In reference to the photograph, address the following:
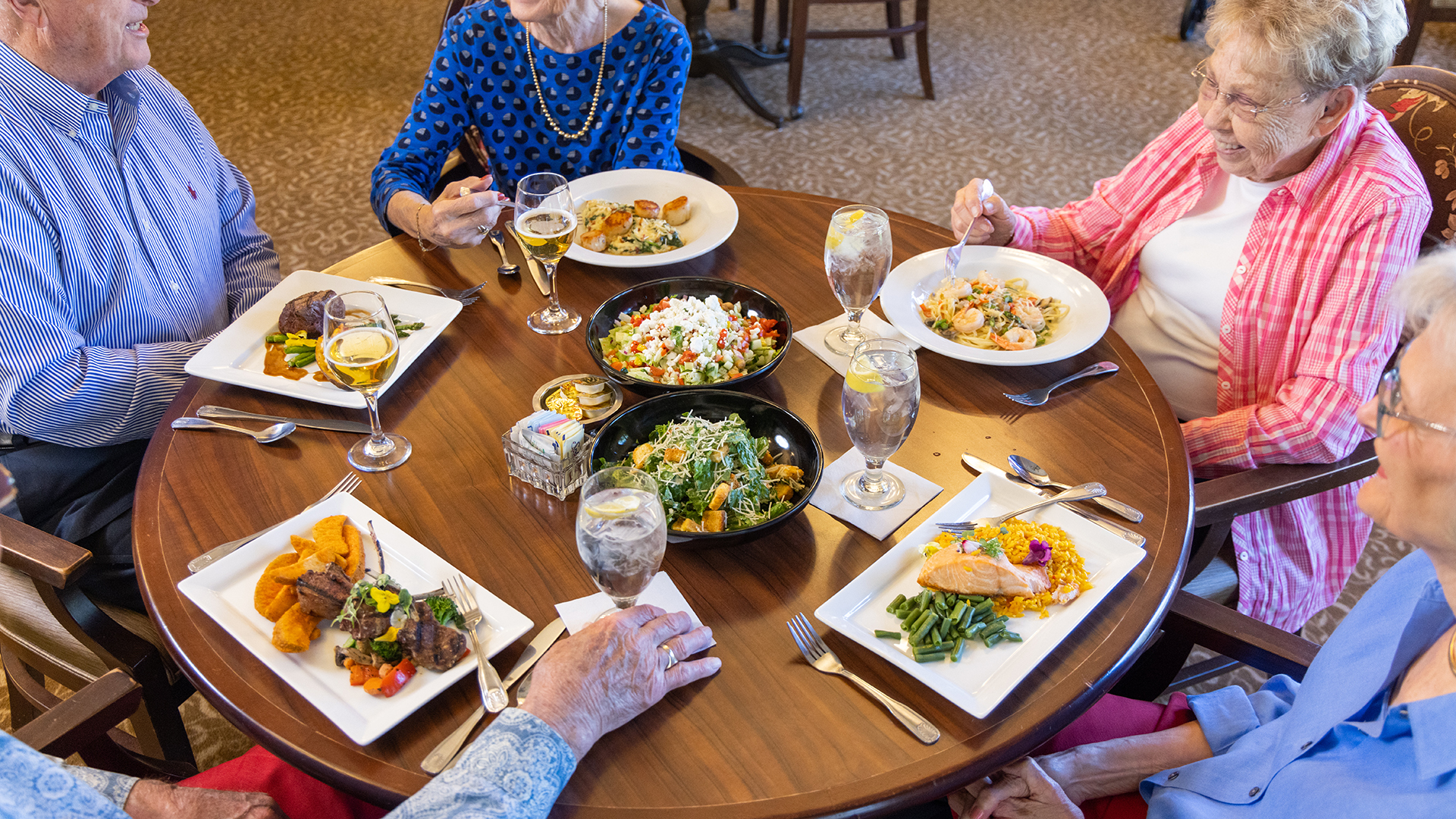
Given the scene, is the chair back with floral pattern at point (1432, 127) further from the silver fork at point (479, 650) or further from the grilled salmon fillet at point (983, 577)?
the silver fork at point (479, 650)

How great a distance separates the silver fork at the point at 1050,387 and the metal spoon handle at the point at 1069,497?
241 mm

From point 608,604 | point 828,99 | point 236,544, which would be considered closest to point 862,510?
point 608,604

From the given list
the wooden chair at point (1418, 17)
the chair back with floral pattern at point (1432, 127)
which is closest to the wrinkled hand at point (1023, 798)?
the chair back with floral pattern at point (1432, 127)

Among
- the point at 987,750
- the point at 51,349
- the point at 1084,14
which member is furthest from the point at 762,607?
the point at 1084,14

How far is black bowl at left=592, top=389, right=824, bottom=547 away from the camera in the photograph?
1432mm

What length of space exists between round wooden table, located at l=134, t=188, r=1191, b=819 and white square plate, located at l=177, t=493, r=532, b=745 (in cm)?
3

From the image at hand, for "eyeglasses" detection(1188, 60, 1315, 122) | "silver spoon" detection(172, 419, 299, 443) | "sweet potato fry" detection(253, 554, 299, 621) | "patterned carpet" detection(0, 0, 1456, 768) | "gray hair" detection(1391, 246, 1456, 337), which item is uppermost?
"gray hair" detection(1391, 246, 1456, 337)

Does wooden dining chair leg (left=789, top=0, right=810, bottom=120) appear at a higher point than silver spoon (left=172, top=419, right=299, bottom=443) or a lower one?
lower

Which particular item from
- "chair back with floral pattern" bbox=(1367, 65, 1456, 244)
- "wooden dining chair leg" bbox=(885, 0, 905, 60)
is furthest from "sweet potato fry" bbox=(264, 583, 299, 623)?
"wooden dining chair leg" bbox=(885, 0, 905, 60)

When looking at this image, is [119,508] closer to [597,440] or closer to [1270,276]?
[597,440]

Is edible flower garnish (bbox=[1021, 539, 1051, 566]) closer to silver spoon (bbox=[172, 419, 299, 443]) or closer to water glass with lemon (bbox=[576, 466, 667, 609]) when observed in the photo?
water glass with lemon (bbox=[576, 466, 667, 609])

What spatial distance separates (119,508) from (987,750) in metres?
1.64

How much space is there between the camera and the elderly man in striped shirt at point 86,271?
1.72 metres

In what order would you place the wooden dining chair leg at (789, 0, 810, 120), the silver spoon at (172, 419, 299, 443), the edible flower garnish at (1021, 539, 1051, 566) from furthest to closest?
the wooden dining chair leg at (789, 0, 810, 120) < the silver spoon at (172, 419, 299, 443) < the edible flower garnish at (1021, 539, 1051, 566)
